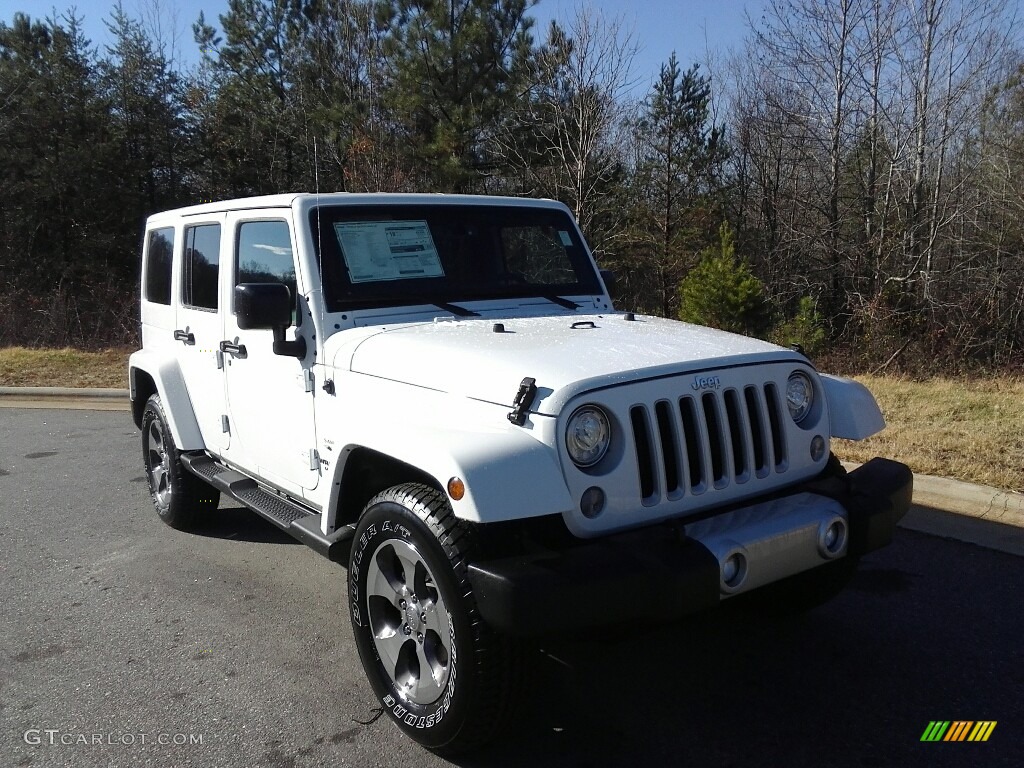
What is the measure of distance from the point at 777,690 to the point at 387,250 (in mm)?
2486

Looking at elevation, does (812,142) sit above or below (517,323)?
above

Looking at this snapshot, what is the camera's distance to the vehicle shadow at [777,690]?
292 cm

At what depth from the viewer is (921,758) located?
287cm

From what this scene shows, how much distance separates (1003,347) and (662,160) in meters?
8.43

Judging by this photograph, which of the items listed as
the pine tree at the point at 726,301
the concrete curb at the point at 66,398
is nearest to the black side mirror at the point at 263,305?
the concrete curb at the point at 66,398

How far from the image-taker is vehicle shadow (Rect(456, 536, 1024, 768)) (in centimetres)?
292

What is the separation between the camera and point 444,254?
4.09 m

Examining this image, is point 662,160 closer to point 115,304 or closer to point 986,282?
point 986,282

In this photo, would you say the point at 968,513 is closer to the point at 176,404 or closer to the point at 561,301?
the point at 561,301

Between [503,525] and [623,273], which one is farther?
[623,273]

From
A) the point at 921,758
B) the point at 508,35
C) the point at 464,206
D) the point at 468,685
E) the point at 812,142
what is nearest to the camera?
the point at 468,685

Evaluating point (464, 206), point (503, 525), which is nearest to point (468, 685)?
point (503, 525)

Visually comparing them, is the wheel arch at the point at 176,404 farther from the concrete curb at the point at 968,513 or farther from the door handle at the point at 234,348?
the concrete curb at the point at 968,513

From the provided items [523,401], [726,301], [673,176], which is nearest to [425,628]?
[523,401]
